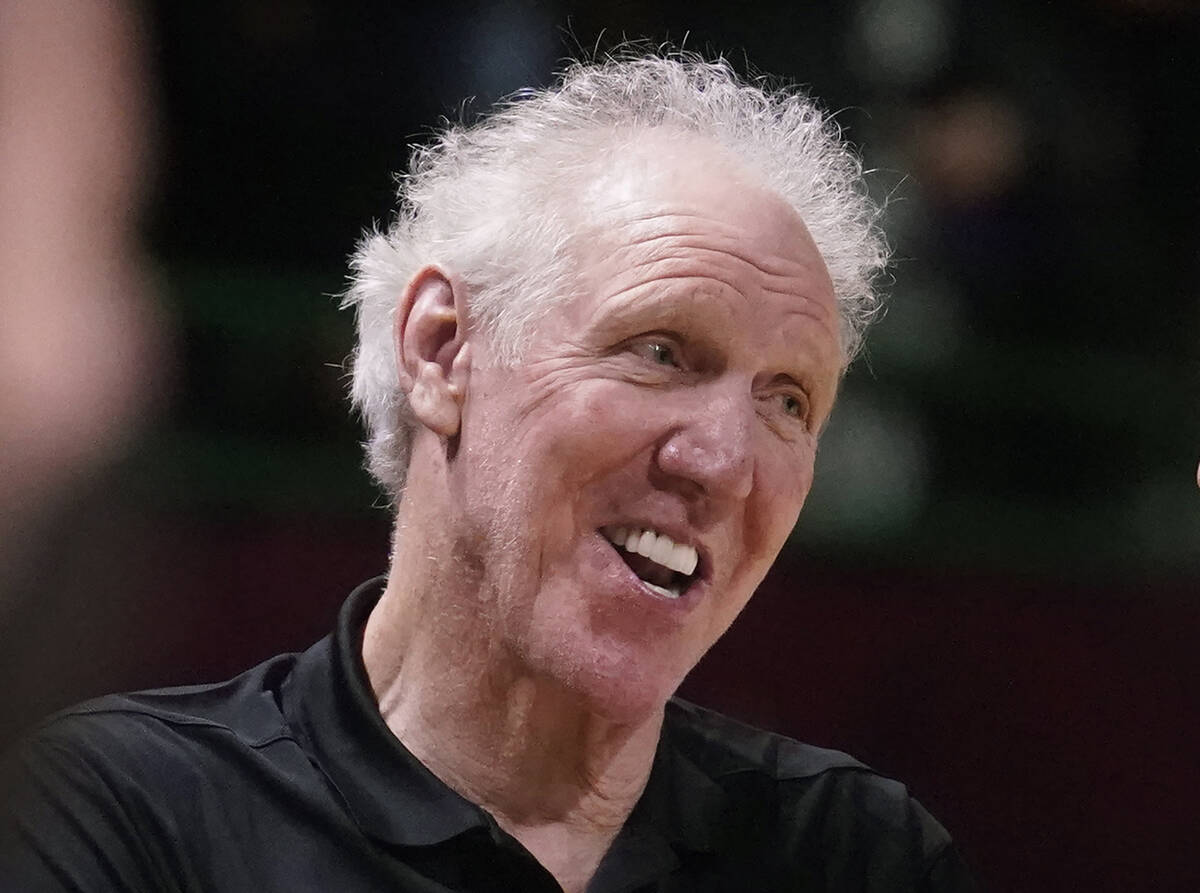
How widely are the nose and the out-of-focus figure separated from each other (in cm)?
47

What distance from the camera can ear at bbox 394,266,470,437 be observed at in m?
1.27

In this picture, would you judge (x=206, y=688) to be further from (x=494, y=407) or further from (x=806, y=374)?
(x=806, y=374)

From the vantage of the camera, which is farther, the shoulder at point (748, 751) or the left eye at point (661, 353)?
the shoulder at point (748, 751)

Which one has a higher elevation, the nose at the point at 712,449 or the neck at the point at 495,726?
the nose at the point at 712,449

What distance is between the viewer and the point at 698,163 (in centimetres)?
128

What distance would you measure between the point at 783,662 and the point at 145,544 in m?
0.63

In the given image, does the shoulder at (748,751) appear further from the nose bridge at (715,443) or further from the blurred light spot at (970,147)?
the blurred light spot at (970,147)

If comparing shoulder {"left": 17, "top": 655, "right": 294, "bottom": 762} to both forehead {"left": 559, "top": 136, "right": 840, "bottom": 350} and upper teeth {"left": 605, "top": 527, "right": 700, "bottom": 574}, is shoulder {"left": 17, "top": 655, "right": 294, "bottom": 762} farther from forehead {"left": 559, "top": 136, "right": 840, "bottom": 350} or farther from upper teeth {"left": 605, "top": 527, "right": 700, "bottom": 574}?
forehead {"left": 559, "top": 136, "right": 840, "bottom": 350}

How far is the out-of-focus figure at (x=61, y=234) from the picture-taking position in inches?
31.2

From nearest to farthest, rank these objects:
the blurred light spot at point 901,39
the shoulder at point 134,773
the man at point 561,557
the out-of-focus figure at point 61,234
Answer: the out-of-focus figure at point 61,234
the shoulder at point 134,773
the man at point 561,557
the blurred light spot at point 901,39

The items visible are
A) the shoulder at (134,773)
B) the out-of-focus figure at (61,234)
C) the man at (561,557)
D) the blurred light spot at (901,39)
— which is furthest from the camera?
the blurred light spot at (901,39)

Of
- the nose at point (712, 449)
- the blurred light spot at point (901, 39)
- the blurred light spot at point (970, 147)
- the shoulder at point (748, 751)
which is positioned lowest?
the shoulder at point (748, 751)

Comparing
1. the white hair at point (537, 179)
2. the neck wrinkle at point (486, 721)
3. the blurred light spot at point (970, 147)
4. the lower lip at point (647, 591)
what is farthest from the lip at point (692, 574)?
the blurred light spot at point (970, 147)

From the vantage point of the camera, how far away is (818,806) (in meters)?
1.36
